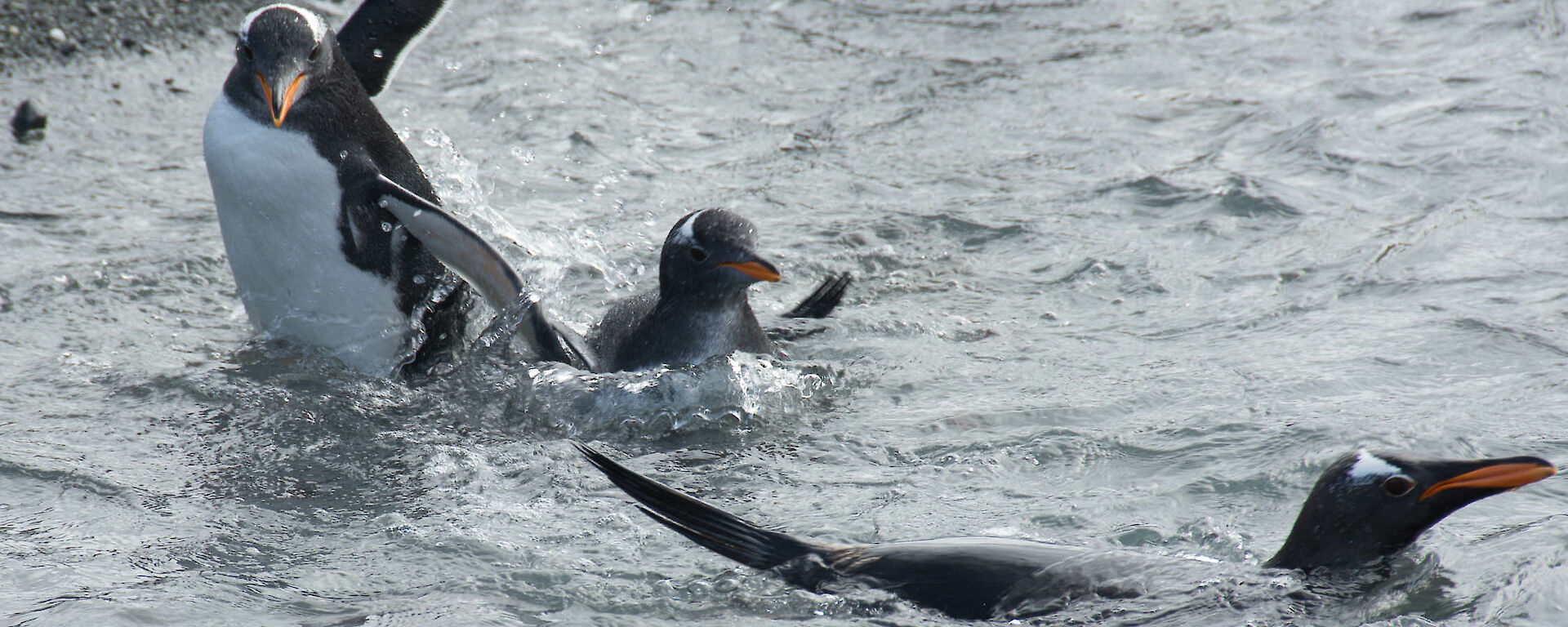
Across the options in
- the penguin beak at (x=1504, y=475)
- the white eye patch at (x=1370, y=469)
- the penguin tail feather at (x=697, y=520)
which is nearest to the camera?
the penguin beak at (x=1504, y=475)

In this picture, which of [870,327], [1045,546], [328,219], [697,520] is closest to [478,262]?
[328,219]

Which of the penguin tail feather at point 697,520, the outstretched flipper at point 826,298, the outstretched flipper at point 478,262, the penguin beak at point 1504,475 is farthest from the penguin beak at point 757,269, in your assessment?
the penguin beak at point 1504,475

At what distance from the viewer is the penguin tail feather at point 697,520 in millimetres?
2514

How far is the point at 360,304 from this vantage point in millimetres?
4062

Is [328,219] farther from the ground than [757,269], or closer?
farther from the ground

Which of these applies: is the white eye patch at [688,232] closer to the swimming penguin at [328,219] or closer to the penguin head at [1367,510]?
the swimming penguin at [328,219]

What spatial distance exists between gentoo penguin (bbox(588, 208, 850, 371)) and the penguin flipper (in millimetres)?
1332

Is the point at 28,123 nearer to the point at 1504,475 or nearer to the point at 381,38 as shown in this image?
the point at 381,38

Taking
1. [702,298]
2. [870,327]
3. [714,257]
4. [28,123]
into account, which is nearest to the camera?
[714,257]

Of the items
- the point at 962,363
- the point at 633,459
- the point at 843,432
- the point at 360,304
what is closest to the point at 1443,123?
the point at 962,363

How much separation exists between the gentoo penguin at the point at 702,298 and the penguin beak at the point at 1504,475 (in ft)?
5.72

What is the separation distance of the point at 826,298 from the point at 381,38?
1.74 meters

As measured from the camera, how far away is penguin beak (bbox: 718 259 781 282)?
3.67 meters

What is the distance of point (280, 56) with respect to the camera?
12.2 feet
